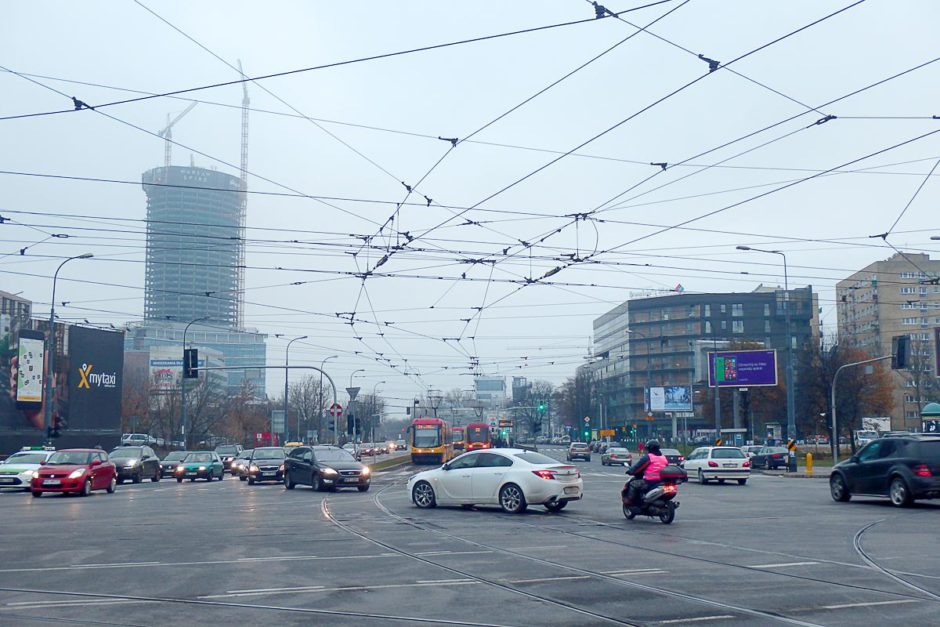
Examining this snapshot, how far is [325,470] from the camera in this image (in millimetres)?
32625

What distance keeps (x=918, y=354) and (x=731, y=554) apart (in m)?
87.7

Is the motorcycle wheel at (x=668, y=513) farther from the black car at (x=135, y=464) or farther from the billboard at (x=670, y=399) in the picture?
the billboard at (x=670, y=399)

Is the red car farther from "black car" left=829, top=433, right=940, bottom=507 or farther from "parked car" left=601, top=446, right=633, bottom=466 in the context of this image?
"parked car" left=601, top=446, right=633, bottom=466

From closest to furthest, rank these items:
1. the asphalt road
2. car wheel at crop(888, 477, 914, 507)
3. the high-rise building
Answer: the asphalt road
car wheel at crop(888, 477, 914, 507)
the high-rise building

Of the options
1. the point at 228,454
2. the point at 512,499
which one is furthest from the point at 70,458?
the point at 228,454

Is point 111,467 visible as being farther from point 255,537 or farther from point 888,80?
point 888,80

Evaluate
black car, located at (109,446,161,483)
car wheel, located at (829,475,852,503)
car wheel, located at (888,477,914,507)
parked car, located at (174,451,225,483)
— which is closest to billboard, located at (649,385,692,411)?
parked car, located at (174,451,225,483)

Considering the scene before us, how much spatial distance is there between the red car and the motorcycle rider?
1935 centimetres

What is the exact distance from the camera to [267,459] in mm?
40938

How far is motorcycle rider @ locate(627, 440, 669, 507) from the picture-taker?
64.9 feet

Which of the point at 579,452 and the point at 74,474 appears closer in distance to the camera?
the point at 74,474

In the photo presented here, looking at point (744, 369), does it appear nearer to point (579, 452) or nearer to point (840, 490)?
point (579, 452)

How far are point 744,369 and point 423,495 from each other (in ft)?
Result: 154

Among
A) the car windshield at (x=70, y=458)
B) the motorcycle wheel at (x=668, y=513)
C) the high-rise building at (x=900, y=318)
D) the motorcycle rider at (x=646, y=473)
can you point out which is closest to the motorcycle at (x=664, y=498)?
the motorcycle wheel at (x=668, y=513)
